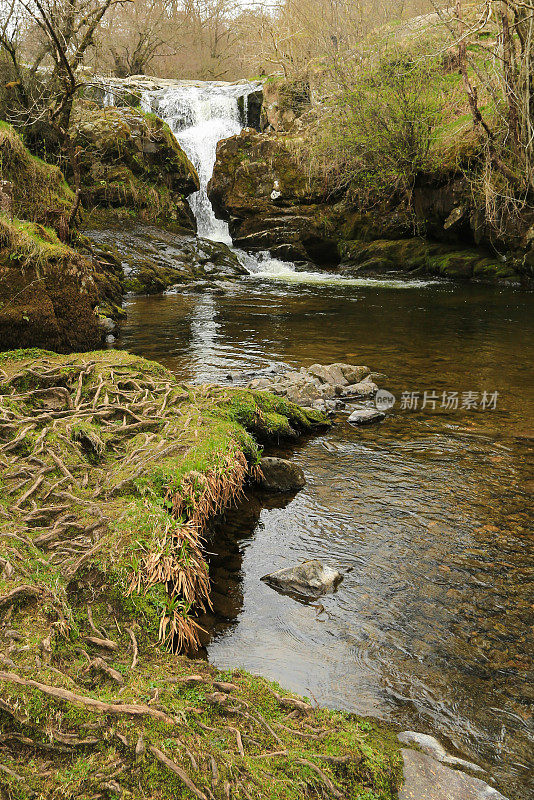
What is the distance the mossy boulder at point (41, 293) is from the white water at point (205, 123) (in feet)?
41.8

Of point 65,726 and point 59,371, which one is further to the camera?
point 59,371

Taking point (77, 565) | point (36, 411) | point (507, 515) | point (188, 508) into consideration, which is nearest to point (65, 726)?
point (77, 565)

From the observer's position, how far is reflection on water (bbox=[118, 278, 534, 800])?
104 inches

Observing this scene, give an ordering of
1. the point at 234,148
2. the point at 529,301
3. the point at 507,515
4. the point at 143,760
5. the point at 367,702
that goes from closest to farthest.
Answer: the point at 143,760, the point at 367,702, the point at 507,515, the point at 529,301, the point at 234,148

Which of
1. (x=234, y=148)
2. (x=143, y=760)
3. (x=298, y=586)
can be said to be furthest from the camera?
(x=234, y=148)

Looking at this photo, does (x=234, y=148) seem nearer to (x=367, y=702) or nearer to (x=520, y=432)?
(x=520, y=432)

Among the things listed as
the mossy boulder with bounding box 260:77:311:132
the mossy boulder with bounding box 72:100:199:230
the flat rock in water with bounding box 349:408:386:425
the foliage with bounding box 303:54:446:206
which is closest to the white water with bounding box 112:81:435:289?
the mossy boulder with bounding box 72:100:199:230

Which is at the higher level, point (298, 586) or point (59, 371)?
point (59, 371)

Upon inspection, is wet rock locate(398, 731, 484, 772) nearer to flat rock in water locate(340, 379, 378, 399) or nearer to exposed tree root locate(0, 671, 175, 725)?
exposed tree root locate(0, 671, 175, 725)

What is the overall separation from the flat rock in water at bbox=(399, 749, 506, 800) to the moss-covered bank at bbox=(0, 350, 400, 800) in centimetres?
8

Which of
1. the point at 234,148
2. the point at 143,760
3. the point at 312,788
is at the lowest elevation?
the point at 312,788

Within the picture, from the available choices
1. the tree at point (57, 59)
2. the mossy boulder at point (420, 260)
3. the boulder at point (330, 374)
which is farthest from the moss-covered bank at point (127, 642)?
the mossy boulder at point (420, 260)

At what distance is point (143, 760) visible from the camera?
1.83 m

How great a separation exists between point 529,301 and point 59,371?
1183 cm
